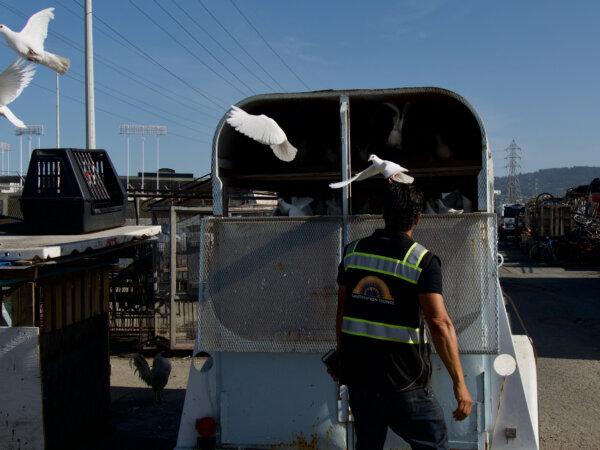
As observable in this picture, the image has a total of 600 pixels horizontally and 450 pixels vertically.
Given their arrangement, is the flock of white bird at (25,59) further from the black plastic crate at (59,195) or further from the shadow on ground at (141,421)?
the shadow on ground at (141,421)

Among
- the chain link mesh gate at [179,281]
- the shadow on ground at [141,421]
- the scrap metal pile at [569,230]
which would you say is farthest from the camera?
the scrap metal pile at [569,230]

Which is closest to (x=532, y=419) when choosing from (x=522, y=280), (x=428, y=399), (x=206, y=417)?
(x=428, y=399)

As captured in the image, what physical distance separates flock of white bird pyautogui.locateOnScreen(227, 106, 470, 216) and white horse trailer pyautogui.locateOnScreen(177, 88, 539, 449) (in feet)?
0.61

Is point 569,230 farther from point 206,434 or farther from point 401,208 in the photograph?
point 401,208

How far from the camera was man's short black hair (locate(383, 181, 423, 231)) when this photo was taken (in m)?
3.29

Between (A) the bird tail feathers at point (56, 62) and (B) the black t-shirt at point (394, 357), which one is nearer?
(B) the black t-shirt at point (394, 357)

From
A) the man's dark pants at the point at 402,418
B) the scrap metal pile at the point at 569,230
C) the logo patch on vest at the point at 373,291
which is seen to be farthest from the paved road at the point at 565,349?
the scrap metal pile at the point at 569,230

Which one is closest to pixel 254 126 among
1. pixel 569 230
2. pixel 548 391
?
pixel 548 391

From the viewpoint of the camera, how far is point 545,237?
2538 cm

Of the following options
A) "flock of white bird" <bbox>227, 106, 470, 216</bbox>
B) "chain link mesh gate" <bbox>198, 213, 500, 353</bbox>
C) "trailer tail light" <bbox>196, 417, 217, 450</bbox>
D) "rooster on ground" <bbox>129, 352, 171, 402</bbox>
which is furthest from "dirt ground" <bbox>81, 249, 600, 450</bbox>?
"flock of white bird" <bbox>227, 106, 470, 216</bbox>

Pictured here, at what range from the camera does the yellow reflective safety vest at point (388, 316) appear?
3209 millimetres

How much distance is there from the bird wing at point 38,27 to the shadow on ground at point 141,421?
3385 millimetres

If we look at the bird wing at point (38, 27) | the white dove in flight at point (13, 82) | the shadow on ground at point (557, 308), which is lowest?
the shadow on ground at point (557, 308)

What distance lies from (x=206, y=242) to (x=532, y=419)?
2202mm
